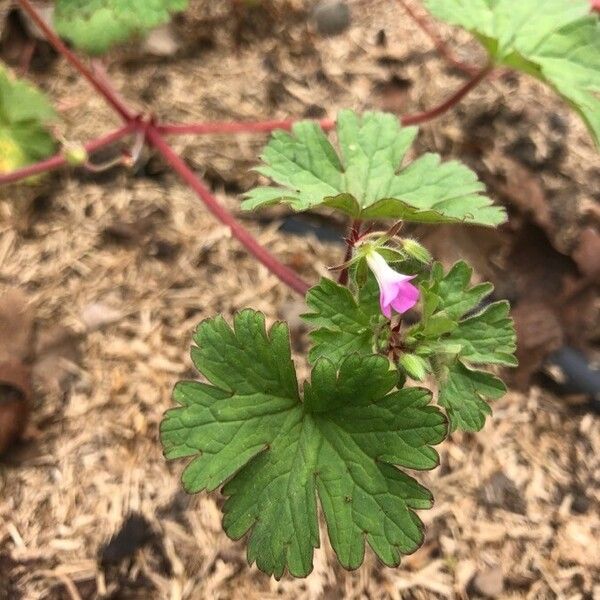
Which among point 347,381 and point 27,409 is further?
point 27,409

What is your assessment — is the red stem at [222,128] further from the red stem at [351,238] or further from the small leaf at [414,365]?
the small leaf at [414,365]

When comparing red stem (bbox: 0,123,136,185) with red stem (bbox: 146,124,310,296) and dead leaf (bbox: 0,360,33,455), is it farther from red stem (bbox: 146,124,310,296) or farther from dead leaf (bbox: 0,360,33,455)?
dead leaf (bbox: 0,360,33,455)

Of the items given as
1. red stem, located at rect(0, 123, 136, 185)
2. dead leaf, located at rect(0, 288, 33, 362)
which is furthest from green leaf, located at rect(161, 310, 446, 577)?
red stem, located at rect(0, 123, 136, 185)

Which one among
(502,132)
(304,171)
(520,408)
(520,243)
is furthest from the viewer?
(502,132)

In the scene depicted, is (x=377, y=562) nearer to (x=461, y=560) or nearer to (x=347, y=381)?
(x=461, y=560)

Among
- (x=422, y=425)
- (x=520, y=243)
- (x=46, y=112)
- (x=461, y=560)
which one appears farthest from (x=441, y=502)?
(x=46, y=112)

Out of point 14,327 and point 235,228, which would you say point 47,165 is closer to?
point 14,327

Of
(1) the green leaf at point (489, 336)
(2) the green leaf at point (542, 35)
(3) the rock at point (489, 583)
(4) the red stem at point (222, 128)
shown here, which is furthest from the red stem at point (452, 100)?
(3) the rock at point (489, 583)
